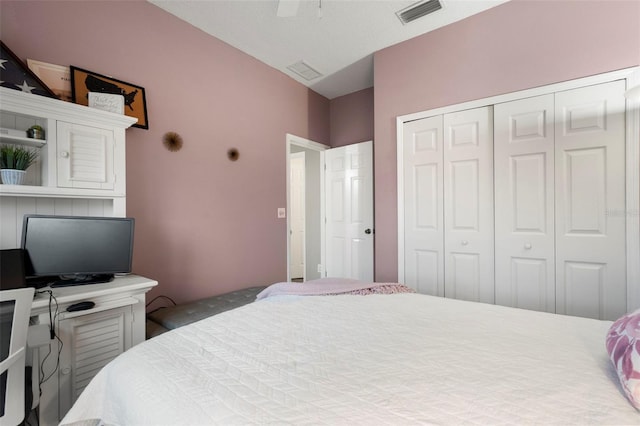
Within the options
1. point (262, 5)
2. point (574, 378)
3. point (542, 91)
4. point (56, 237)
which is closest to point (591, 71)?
point (542, 91)

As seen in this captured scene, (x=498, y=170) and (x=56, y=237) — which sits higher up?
(x=498, y=170)

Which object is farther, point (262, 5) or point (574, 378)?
point (262, 5)

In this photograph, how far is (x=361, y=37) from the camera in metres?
2.65

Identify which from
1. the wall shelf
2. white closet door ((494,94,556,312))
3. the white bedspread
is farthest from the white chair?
white closet door ((494,94,556,312))

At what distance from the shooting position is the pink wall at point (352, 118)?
3.71 meters

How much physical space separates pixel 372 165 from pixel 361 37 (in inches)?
53.1

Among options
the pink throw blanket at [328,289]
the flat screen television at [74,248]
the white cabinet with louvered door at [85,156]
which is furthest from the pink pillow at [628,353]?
the white cabinet with louvered door at [85,156]

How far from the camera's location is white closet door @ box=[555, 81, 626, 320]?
1.87 metres

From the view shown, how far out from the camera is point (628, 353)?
73 centimetres

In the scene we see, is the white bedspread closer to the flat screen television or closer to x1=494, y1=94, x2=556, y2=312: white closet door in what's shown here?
the flat screen television

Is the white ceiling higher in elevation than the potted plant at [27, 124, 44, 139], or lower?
higher

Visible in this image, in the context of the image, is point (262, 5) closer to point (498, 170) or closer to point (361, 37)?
point (361, 37)

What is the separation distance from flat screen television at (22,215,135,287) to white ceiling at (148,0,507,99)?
184 centimetres

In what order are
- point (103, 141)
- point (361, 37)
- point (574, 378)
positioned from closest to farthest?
point (574, 378)
point (103, 141)
point (361, 37)
